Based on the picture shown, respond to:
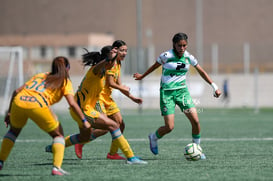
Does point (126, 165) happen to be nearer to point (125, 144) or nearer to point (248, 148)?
point (125, 144)

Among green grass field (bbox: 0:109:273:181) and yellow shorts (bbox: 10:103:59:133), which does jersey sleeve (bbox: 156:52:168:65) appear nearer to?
green grass field (bbox: 0:109:273:181)

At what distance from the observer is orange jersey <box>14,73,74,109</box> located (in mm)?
7895

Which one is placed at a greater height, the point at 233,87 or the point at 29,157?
the point at 29,157

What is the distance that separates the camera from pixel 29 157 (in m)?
10.7

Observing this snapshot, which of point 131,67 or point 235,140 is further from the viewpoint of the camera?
point 131,67

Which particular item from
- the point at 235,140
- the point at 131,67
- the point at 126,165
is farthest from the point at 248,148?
the point at 131,67

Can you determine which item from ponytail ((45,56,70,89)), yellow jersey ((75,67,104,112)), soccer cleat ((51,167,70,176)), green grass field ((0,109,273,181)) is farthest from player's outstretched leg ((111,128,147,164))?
ponytail ((45,56,70,89))

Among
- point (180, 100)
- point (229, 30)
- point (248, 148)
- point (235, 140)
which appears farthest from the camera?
point (229, 30)

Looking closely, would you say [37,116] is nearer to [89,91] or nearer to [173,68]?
[89,91]

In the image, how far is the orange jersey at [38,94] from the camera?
7895mm

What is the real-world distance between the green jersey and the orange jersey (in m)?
2.75

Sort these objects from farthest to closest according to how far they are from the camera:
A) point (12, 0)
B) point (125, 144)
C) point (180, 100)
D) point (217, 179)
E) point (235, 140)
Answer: point (12, 0) < point (235, 140) < point (180, 100) < point (125, 144) < point (217, 179)

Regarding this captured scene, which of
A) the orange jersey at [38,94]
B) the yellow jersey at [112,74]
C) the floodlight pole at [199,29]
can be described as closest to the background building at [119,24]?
the floodlight pole at [199,29]

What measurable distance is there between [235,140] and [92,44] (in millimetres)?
42427
